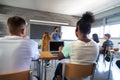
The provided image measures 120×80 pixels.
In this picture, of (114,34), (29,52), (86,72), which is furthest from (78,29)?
(114,34)

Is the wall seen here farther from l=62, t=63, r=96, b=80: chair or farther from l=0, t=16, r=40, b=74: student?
l=62, t=63, r=96, b=80: chair

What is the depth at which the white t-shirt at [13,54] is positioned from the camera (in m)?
0.98

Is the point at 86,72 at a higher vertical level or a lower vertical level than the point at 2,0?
lower

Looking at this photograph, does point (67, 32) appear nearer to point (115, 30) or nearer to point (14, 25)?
point (115, 30)

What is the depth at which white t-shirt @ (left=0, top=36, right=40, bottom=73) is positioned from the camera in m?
0.98

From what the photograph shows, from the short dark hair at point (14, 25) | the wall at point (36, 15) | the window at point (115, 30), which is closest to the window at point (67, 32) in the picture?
the wall at point (36, 15)

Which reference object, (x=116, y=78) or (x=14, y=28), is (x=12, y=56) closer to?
(x=14, y=28)

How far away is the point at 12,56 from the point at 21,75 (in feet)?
0.73

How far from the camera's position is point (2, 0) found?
15.5ft

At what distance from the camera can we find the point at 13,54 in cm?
99

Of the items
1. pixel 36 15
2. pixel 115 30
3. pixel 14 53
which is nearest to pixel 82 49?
pixel 14 53

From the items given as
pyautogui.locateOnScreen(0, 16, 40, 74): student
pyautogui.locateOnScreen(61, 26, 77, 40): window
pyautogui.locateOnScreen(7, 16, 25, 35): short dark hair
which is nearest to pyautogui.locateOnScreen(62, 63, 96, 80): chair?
pyautogui.locateOnScreen(0, 16, 40, 74): student

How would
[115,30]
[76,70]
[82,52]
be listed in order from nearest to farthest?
[76,70]
[82,52]
[115,30]

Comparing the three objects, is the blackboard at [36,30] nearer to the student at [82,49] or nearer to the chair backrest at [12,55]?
the student at [82,49]
